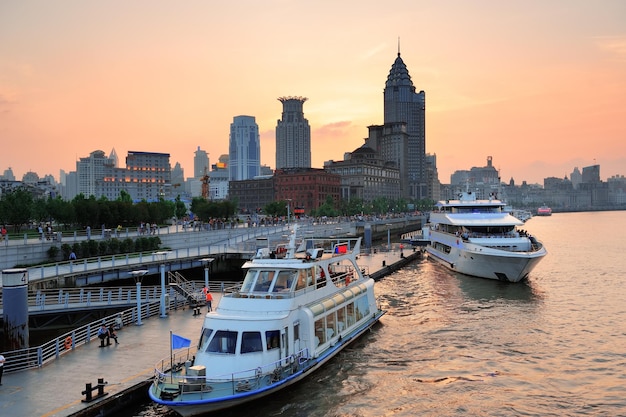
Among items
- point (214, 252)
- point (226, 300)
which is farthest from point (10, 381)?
point (214, 252)

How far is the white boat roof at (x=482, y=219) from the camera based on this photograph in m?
58.6

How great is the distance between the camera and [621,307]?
141ft

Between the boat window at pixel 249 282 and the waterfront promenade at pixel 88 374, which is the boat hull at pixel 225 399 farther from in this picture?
the boat window at pixel 249 282

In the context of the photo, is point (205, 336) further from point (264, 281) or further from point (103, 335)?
point (103, 335)

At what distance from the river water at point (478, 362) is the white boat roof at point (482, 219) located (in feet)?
35.2

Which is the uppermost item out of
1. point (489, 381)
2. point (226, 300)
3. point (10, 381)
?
point (226, 300)

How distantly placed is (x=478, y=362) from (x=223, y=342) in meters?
15.1

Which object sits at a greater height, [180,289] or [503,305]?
[180,289]

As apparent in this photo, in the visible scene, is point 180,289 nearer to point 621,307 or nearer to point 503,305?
point 503,305

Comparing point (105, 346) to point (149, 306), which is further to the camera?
point (149, 306)

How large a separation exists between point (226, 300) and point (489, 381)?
14.1 meters

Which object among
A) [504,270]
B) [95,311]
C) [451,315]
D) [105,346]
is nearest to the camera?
[105,346]

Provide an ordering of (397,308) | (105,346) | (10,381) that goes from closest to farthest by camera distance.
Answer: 1. (10,381)
2. (105,346)
3. (397,308)

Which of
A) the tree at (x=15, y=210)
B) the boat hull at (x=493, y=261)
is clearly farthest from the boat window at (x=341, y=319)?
the tree at (x=15, y=210)
